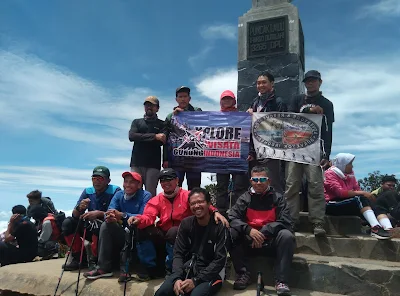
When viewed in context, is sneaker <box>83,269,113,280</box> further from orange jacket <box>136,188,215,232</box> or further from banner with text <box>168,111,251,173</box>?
banner with text <box>168,111,251,173</box>

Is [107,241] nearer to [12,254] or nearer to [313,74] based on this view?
[12,254]

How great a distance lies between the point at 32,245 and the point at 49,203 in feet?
7.62

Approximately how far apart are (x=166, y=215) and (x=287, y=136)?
2.60m

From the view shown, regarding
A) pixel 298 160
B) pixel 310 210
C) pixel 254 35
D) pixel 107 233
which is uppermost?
pixel 254 35

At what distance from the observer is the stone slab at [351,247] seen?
4852 millimetres

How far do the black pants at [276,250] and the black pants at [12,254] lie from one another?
16.1 ft

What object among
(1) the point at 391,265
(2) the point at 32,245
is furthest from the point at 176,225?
(2) the point at 32,245

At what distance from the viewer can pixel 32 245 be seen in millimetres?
7258

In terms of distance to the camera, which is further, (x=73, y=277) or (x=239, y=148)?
(x=239, y=148)

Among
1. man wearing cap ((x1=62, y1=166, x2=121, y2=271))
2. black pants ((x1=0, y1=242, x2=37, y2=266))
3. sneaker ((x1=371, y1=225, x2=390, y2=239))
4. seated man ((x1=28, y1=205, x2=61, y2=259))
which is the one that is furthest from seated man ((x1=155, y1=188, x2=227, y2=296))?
seated man ((x1=28, y1=205, x2=61, y2=259))

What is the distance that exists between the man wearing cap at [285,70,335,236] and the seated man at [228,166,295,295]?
90 centimetres

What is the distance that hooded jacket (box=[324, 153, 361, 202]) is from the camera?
5789mm

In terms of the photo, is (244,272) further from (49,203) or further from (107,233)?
(49,203)

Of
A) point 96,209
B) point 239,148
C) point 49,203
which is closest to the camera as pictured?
point 96,209
